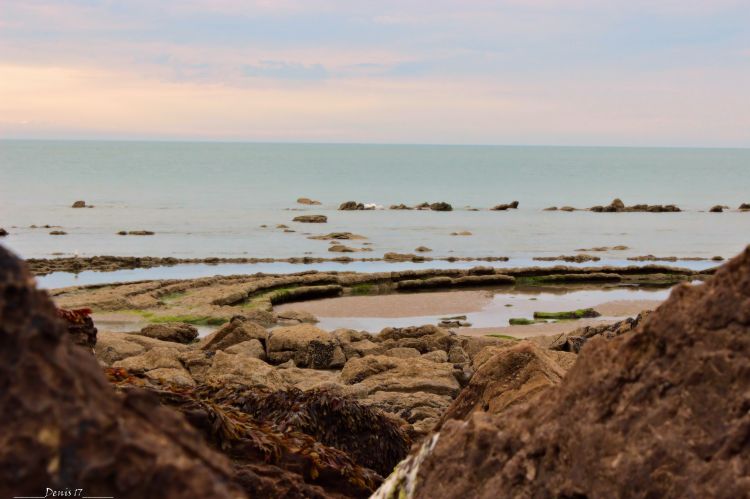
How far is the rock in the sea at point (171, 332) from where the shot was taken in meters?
27.8

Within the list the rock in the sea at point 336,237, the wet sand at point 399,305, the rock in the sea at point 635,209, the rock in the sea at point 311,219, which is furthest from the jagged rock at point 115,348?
the rock in the sea at point 635,209

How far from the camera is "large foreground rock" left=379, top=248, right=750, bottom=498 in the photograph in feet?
9.63

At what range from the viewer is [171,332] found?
→ 2808 cm

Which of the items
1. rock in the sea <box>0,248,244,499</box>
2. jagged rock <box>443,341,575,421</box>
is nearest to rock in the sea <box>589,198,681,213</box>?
jagged rock <box>443,341,575,421</box>

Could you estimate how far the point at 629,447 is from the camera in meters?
3.00

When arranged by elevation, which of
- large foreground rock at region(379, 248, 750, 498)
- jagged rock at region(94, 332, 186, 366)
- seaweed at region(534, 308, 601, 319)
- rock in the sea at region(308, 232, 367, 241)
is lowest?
rock in the sea at region(308, 232, 367, 241)

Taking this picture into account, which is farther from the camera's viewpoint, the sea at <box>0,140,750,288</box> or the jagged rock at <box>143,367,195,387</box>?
the sea at <box>0,140,750,288</box>

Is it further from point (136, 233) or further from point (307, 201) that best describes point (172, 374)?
point (307, 201)

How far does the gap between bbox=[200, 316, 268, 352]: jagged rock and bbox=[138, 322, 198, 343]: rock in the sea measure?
5.05m

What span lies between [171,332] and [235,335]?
5.94 m

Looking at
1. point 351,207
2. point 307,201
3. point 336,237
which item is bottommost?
point 307,201

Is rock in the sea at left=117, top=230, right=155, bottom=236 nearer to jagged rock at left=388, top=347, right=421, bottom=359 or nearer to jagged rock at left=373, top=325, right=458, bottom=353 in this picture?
jagged rock at left=373, top=325, right=458, bottom=353

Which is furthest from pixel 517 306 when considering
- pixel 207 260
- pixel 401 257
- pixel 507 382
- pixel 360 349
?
pixel 507 382

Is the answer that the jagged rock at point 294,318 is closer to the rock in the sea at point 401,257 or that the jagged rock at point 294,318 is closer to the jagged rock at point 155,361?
the jagged rock at point 155,361
